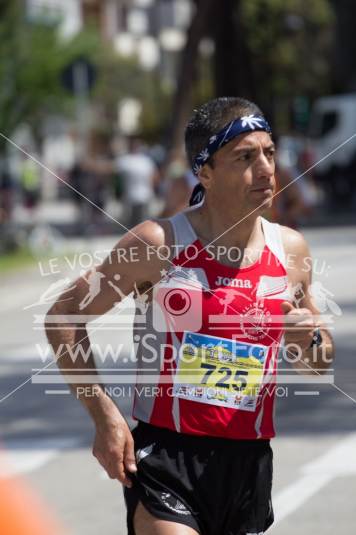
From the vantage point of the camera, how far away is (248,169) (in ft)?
11.6

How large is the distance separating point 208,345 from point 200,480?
14.2 inches

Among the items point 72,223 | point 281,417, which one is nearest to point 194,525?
point 281,417

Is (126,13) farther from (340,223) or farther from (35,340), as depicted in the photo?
(35,340)

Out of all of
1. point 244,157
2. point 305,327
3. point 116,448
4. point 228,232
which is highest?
point 244,157

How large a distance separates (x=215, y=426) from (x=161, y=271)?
44 cm

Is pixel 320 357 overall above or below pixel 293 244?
below

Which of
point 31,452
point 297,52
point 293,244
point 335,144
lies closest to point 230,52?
point 335,144

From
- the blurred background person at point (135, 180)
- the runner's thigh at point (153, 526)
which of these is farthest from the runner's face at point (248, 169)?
the blurred background person at point (135, 180)

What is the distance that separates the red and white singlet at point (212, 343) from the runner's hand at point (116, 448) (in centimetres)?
9

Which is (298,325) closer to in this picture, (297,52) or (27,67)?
(27,67)

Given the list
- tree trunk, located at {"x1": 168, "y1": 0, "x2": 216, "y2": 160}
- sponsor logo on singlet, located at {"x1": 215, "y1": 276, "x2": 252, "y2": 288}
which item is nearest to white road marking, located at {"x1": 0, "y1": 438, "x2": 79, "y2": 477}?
sponsor logo on singlet, located at {"x1": 215, "y1": 276, "x2": 252, "y2": 288}

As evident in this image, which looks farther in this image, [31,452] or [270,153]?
[31,452]

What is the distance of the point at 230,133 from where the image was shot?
139 inches

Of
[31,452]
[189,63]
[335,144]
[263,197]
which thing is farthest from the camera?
[335,144]
